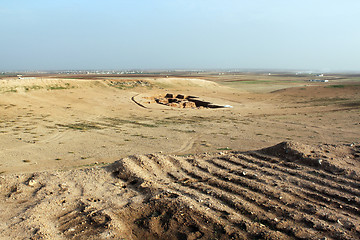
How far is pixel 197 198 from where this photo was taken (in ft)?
18.2

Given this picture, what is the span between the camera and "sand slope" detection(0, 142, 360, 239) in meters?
4.70

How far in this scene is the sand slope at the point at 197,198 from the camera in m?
4.70

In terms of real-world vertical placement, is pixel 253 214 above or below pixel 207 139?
above

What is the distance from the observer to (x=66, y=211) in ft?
17.9

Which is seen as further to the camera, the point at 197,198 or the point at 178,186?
the point at 178,186

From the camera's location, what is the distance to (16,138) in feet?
40.8

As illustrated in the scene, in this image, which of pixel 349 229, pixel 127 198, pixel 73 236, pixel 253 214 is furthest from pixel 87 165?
pixel 349 229

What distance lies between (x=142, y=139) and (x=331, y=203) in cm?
836

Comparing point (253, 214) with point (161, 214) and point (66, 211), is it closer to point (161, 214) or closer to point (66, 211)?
point (161, 214)

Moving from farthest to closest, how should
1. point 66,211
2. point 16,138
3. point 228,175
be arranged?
1. point 16,138
2. point 228,175
3. point 66,211

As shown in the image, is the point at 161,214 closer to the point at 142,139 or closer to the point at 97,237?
the point at 97,237

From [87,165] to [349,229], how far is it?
641cm

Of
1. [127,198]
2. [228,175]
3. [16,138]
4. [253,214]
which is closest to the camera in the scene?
[253,214]

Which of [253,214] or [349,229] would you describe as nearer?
[349,229]
